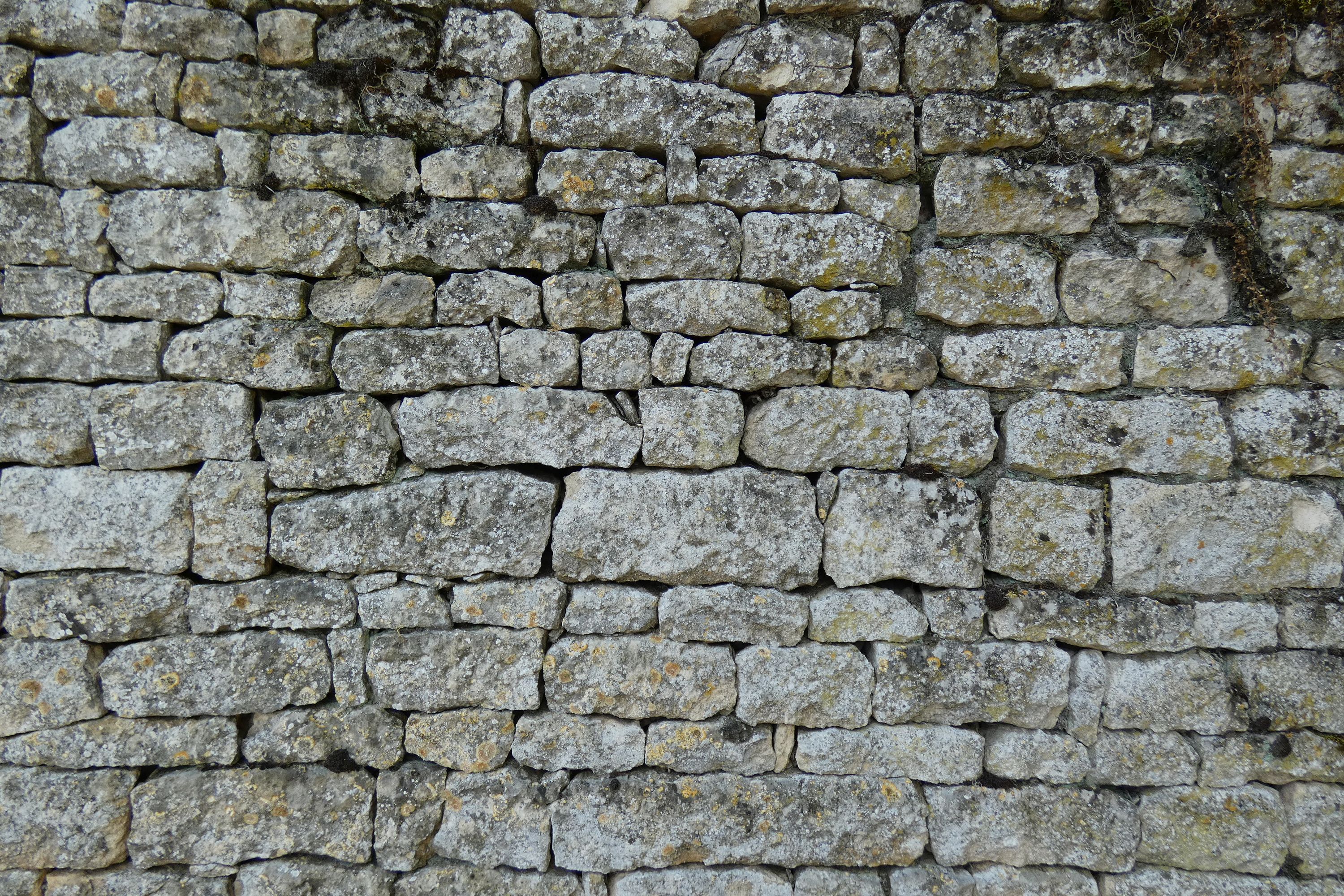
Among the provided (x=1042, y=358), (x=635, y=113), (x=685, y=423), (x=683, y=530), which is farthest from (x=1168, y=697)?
(x=635, y=113)

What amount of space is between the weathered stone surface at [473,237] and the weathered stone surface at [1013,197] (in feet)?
4.56

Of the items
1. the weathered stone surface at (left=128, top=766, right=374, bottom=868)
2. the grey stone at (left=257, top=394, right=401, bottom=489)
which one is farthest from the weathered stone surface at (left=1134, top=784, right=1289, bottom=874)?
the grey stone at (left=257, top=394, right=401, bottom=489)

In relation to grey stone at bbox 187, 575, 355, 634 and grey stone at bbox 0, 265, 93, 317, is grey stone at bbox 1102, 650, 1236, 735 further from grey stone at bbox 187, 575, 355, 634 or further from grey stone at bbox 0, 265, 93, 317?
grey stone at bbox 0, 265, 93, 317

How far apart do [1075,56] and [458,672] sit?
10.6 feet

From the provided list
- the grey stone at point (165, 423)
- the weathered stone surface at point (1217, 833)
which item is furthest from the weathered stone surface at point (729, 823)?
the grey stone at point (165, 423)

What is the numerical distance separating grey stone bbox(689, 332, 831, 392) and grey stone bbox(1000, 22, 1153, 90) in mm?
1331

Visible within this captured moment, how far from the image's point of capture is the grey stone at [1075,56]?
2629 millimetres

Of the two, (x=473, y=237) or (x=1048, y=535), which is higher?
(x=473, y=237)

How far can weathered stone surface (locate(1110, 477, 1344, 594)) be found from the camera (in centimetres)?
264

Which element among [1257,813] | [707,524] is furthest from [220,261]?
[1257,813]

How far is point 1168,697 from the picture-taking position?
8.60 feet

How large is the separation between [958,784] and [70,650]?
10.9ft

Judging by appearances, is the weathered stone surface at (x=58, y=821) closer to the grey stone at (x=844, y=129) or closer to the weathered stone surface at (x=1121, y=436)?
the grey stone at (x=844, y=129)

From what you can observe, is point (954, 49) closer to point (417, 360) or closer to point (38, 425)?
point (417, 360)
